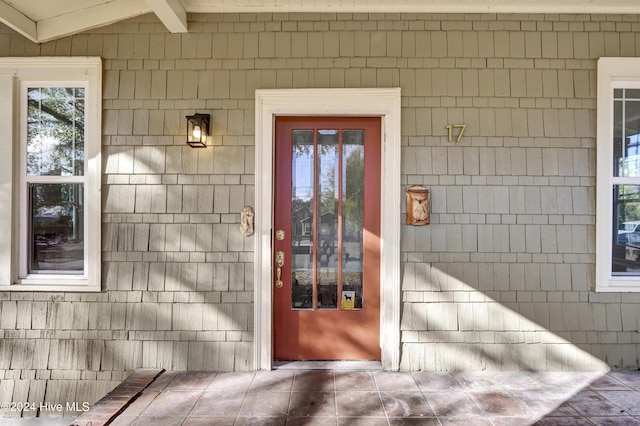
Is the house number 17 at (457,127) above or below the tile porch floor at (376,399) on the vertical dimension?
above

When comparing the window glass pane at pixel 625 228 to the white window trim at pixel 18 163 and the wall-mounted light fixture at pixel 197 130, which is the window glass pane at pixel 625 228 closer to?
the wall-mounted light fixture at pixel 197 130

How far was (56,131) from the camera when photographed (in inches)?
112

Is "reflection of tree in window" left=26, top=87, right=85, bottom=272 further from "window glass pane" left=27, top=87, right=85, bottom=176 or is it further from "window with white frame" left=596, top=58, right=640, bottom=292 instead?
"window with white frame" left=596, top=58, right=640, bottom=292

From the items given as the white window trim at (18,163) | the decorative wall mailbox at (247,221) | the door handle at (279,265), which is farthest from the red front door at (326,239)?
the white window trim at (18,163)

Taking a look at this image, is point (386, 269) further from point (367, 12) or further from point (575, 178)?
point (367, 12)

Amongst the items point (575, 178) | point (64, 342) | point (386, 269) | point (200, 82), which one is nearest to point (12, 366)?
point (64, 342)

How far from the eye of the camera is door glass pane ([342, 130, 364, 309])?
2852mm

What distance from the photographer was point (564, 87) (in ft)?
9.20

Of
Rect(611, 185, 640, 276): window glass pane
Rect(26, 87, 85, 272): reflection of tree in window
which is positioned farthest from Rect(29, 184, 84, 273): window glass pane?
Rect(611, 185, 640, 276): window glass pane

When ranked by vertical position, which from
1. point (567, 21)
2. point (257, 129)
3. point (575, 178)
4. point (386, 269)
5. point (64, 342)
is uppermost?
point (567, 21)

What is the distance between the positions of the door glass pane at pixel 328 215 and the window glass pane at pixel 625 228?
217 centimetres

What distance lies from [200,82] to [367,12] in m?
1.38

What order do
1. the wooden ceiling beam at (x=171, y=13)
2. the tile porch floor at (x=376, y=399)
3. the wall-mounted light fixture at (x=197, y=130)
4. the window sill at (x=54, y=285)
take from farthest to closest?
1. the window sill at (x=54, y=285)
2. the wall-mounted light fixture at (x=197, y=130)
3. the wooden ceiling beam at (x=171, y=13)
4. the tile porch floor at (x=376, y=399)

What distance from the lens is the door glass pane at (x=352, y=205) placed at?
285 cm
